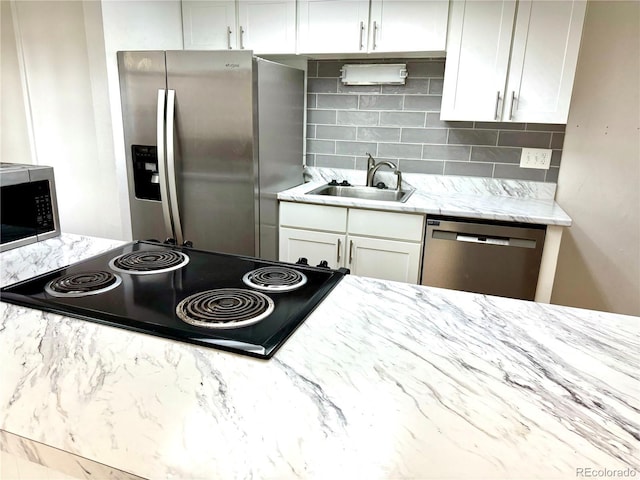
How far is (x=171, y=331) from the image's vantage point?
0.96 meters

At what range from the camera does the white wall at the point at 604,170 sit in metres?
2.07

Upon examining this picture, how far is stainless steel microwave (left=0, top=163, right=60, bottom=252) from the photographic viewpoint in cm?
152

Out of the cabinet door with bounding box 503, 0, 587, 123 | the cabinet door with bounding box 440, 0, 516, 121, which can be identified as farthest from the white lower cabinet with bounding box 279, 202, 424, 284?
the cabinet door with bounding box 503, 0, 587, 123

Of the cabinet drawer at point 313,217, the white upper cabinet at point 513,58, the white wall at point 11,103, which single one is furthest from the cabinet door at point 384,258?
the white wall at point 11,103

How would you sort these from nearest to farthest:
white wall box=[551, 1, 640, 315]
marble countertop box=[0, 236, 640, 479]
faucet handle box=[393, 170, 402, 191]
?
marble countertop box=[0, 236, 640, 479] < white wall box=[551, 1, 640, 315] < faucet handle box=[393, 170, 402, 191]

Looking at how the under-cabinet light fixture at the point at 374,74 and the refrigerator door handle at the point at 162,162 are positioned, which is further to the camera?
the under-cabinet light fixture at the point at 374,74

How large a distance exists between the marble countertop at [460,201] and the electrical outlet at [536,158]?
0.41 feet

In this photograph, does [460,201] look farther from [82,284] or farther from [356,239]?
[82,284]

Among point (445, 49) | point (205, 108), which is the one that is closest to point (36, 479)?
point (205, 108)

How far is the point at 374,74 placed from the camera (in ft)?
9.38

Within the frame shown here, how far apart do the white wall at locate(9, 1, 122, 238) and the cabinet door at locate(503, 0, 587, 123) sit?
2.29m

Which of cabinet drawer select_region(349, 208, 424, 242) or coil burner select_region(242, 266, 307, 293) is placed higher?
coil burner select_region(242, 266, 307, 293)

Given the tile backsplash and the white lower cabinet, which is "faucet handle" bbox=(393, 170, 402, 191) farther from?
the white lower cabinet

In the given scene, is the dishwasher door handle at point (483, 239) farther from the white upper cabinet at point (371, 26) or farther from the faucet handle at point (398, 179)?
the white upper cabinet at point (371, 26)
